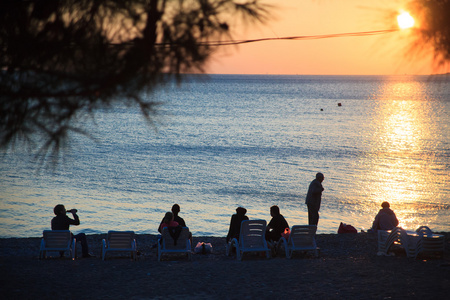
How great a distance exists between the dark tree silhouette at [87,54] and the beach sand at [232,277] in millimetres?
3622

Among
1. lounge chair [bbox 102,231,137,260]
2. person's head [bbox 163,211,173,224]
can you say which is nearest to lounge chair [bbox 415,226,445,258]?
person's head [bbox 163,211,173,224]

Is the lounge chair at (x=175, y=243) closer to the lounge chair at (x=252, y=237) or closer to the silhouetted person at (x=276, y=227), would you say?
Result: the lounge chair at (x=252, y=237)

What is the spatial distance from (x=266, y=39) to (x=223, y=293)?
4111 millimetres

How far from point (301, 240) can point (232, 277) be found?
A: 2.35m

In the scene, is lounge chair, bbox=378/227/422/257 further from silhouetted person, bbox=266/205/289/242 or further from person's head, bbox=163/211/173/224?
person's head, bbox=163/211/173/224

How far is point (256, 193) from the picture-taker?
26.3m

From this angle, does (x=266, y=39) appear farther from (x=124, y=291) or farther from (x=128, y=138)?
(x=128, y=138)

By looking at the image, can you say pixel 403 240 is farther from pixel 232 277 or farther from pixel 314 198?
pixel 232 277

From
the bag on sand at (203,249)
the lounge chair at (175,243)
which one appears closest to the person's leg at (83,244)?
the lounge chair at (175,243)

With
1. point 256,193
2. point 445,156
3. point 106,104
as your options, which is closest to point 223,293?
point 106,104

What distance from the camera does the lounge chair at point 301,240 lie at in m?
10.0

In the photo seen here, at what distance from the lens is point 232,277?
8266 millimetres

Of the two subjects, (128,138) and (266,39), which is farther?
(128,138)

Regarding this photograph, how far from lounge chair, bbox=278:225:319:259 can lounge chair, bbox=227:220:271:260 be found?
40cm
